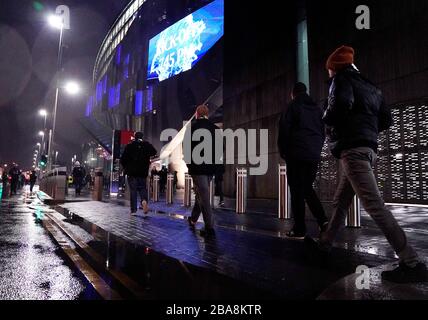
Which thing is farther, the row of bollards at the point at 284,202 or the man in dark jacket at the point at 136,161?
the man in dark jacket at the point at 136,161

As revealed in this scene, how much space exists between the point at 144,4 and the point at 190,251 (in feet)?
152

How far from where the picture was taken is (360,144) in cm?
288

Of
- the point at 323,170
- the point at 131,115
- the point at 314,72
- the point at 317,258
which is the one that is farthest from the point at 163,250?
the point at 131,115

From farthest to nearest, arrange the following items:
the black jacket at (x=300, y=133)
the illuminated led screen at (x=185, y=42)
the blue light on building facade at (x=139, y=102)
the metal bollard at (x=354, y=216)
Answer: the blue light on building facade at (x=139, y=102)
the illuminated led screen at (x=185, y=42)
the metal bollard at (x=354, y=216)
the black jacket at (x=300, y=133)

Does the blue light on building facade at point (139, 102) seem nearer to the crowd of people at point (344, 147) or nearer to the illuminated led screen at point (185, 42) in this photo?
the illuminated led screen at point (185, 42)

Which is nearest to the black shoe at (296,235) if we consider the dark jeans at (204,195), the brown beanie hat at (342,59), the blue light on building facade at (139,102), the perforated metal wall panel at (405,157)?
the dark jeans at (204,195)

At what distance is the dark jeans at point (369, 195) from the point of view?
2662mm

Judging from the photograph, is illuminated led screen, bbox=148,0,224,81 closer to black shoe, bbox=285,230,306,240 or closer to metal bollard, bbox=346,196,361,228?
metal bollard, bbox=346,196,361,228

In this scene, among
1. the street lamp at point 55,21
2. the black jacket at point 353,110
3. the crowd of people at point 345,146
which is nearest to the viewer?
the crowd of people at point 345,146

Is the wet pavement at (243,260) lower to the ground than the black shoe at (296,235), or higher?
lower

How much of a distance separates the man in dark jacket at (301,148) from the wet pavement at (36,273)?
2849 mm

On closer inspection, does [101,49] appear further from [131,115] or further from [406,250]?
[406,250]

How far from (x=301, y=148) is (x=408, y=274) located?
6.91 ft

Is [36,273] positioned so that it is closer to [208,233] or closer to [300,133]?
[208,233]
